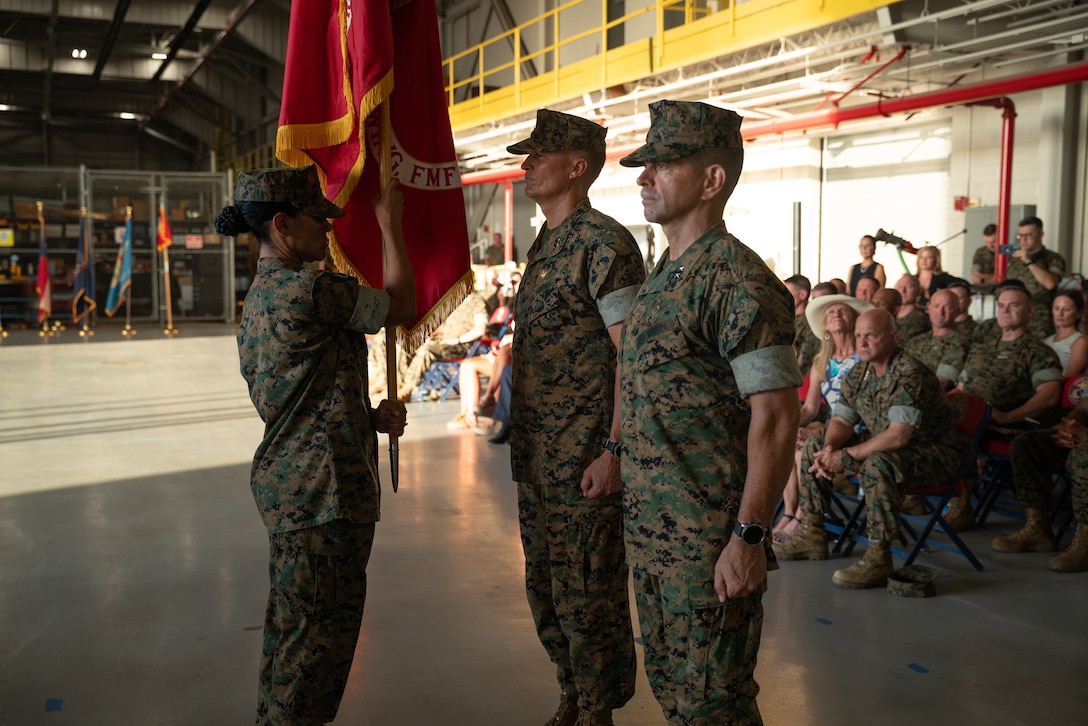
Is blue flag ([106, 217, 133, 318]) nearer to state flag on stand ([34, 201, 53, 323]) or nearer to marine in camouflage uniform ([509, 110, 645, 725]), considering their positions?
state flag on stand ([34, 201, 53, 323])

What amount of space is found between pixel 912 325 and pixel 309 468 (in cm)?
564

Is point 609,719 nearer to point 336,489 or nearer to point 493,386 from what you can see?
point 336,489

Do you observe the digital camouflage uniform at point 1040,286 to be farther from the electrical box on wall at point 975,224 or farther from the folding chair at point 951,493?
the folding chair at point 951,493

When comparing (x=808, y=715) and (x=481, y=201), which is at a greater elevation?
(x=481, y=201)

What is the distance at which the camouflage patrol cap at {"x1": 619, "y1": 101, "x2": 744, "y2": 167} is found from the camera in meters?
2.13

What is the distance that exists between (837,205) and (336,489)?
13099 millimetres

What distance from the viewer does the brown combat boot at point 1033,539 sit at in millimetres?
4898

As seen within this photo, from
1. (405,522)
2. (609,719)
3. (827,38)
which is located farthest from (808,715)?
(827,38)

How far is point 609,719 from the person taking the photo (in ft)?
9.00

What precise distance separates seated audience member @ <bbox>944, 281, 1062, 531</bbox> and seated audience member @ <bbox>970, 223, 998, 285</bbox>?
4.46 metres

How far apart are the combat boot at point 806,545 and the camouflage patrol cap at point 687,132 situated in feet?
10.2

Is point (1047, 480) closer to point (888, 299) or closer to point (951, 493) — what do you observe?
point (951, 493)

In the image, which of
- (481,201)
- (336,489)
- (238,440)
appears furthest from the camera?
(481,201)

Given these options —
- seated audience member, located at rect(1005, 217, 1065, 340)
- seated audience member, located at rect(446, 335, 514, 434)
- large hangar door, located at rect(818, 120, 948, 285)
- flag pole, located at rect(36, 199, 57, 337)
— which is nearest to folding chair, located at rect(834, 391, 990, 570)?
seated audience member, located at rect(1005, 217, 1065, 340)
